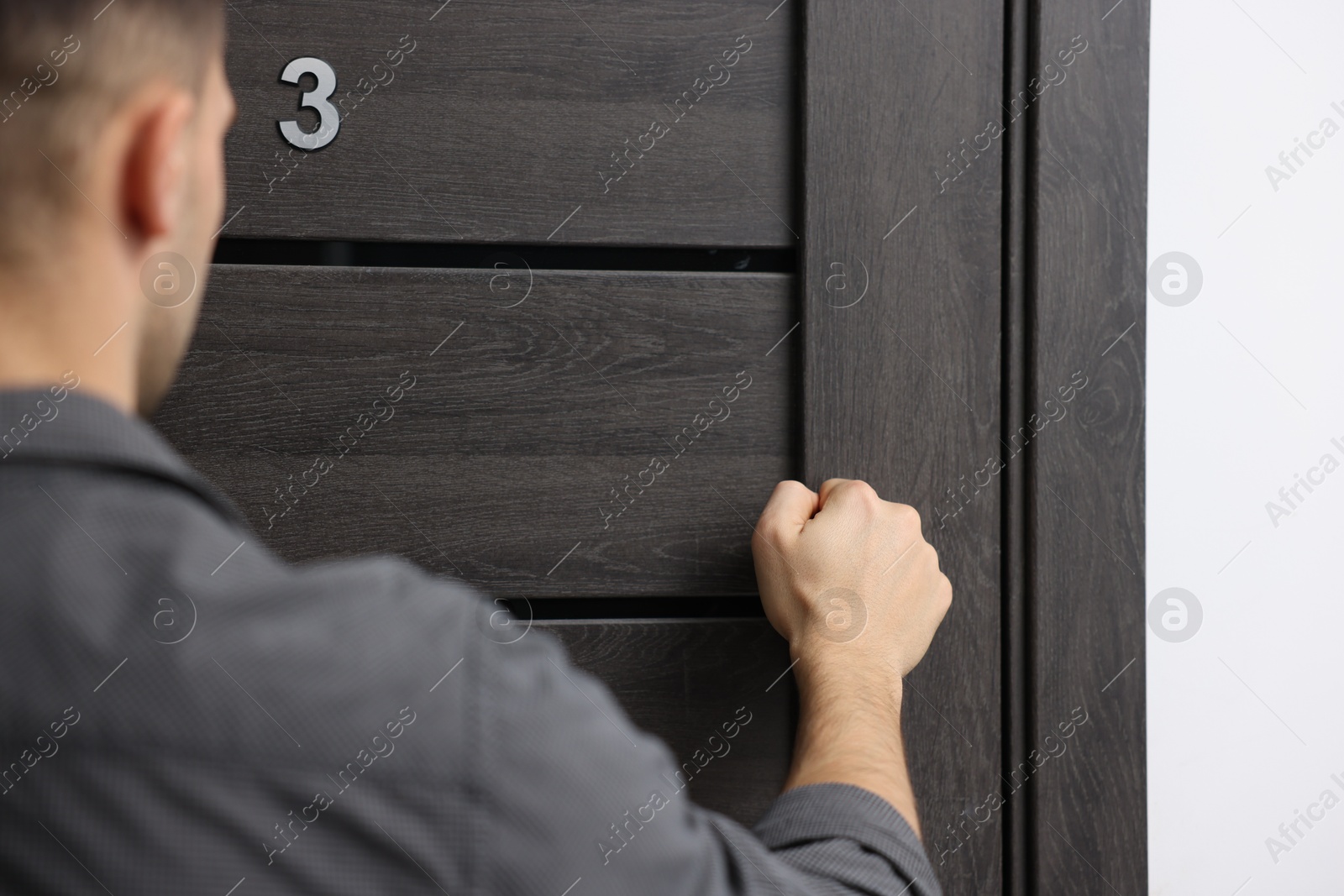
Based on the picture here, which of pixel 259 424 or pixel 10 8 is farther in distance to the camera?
pixel 259 424

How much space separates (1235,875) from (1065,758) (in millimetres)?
181

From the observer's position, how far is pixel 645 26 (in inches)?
27.9

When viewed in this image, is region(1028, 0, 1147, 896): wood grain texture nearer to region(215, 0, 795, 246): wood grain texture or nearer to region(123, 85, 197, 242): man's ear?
region(215, 0, 795, 246): wood grain texture

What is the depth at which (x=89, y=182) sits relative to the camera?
1.25ft

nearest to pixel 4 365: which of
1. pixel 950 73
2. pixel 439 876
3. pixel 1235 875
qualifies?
pixel 439 876

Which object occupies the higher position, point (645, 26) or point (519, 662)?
point (645, 26)

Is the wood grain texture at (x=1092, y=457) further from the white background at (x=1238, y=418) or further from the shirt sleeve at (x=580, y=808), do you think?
the shirt sleeve at (x=580, y=808)

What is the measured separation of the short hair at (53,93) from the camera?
0.37 m

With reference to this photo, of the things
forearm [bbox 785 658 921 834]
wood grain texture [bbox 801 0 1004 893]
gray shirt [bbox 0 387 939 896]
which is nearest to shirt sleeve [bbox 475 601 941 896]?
gray shirt [bbox 0 387 939 896]

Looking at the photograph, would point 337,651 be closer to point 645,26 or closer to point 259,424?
point 259,424

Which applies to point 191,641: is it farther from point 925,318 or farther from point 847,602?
point 925,318

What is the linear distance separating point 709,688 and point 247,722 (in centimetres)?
44

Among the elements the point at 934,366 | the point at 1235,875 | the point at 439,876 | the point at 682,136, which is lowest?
the point at 1235,875

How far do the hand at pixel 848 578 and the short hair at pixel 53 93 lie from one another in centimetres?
47
